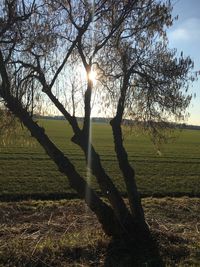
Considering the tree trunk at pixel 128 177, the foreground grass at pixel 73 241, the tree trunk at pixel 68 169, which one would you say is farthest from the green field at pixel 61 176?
the foreground grass at pixel 73 241

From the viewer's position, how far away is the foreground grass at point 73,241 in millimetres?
9773

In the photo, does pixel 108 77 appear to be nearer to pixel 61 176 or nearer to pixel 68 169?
pixel 68 169

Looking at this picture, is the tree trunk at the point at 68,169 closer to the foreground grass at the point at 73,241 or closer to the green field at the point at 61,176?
the foreground grass at the point at 73,241

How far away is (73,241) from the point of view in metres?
11.2

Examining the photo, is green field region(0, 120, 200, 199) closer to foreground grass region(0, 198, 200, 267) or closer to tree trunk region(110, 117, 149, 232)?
tree trunk region(110, 117, 149, 232)

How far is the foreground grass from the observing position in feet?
32.1

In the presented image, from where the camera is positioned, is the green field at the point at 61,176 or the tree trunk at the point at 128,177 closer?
the tree trunk at the point at 128,177

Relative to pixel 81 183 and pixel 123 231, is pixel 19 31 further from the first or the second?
pixel 123 231

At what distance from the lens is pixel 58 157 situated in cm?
1129

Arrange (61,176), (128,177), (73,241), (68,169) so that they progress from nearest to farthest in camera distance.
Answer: (73,241) → (68,169) → (128,177) → (61,176)

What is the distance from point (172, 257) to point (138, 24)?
5.81 m

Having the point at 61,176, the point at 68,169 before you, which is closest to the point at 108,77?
the point at 68,169

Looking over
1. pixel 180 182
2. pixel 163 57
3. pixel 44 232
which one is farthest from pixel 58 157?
pixel 180 182

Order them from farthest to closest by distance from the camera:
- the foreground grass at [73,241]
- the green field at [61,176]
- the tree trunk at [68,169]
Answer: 1. the green field at [61,176]
2. the tree trunk at [68,169]
3. the foreground grass at [73,241]
